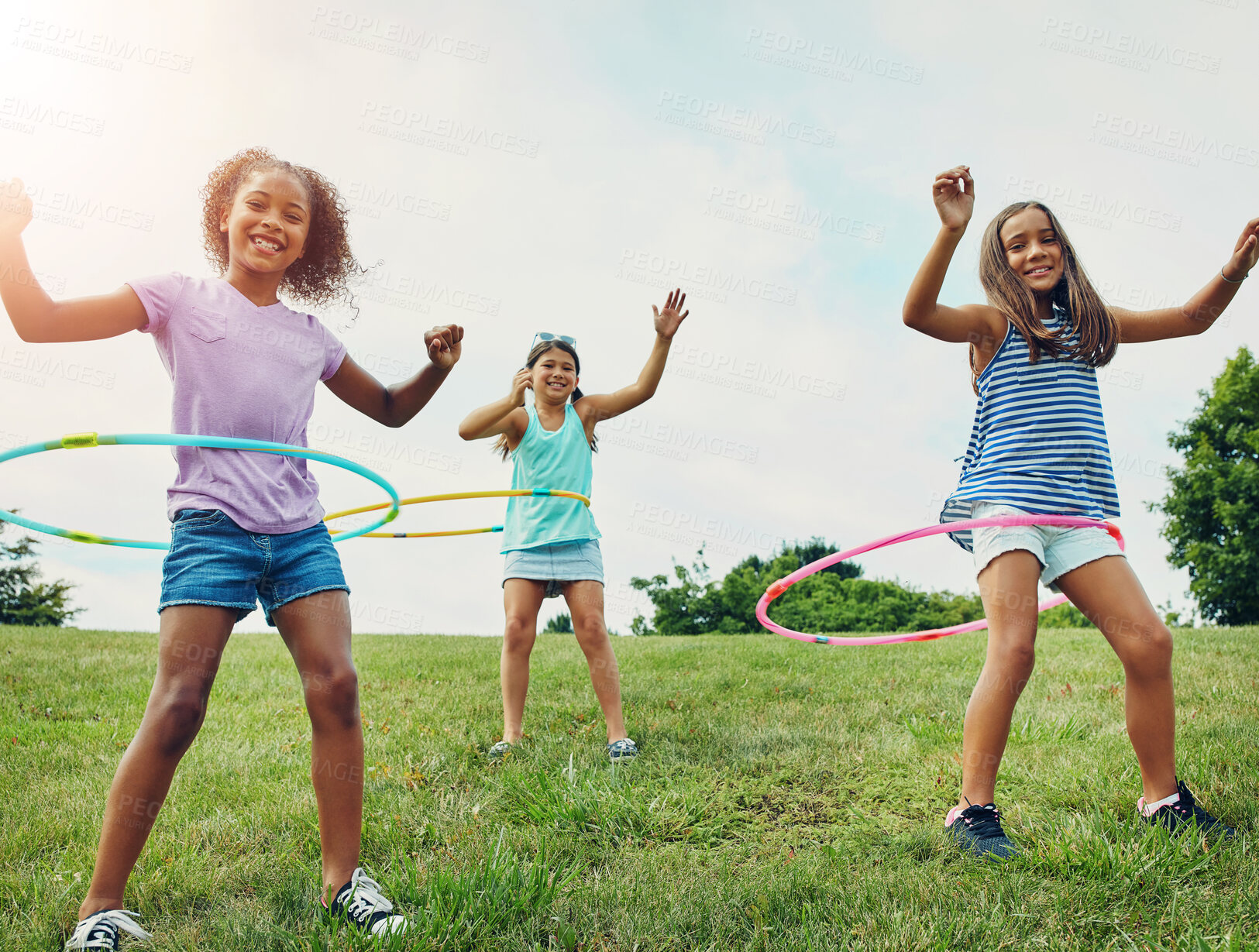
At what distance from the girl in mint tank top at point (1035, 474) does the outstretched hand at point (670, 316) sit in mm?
1723

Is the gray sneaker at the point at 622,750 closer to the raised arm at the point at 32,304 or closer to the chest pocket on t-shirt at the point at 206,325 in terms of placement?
the chest pocket on t-shirt at the point at 206,325

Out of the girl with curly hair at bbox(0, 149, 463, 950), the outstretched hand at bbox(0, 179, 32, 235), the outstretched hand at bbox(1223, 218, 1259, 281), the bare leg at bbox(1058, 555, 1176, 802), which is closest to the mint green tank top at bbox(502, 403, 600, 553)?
the girl with curly hair at bbox(0, 149, 463, 950)

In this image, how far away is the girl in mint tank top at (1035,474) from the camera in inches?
118

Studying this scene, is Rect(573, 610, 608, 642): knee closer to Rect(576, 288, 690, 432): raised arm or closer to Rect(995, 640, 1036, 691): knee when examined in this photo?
Rect(576, 288, 690, 432): raised arm

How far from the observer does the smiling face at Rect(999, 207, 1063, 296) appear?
328 cm

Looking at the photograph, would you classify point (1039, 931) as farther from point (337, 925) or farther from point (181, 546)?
point (181, 546)

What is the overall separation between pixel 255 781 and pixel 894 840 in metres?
2.74

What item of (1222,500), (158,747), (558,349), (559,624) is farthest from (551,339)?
(1222,500)

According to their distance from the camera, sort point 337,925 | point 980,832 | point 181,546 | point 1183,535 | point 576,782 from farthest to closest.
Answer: point 1183,535 < point 576,782 < point 980,832 < point 181,546 < point 337,925

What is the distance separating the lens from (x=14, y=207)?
2357 mm

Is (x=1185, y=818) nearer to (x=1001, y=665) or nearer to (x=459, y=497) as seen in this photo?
(x=1001, y=665)

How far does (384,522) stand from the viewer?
3.85 m

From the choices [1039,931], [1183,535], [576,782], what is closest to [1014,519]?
[1039,931]

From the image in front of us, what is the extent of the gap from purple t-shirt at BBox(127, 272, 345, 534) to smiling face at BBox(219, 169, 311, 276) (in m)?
0.13
